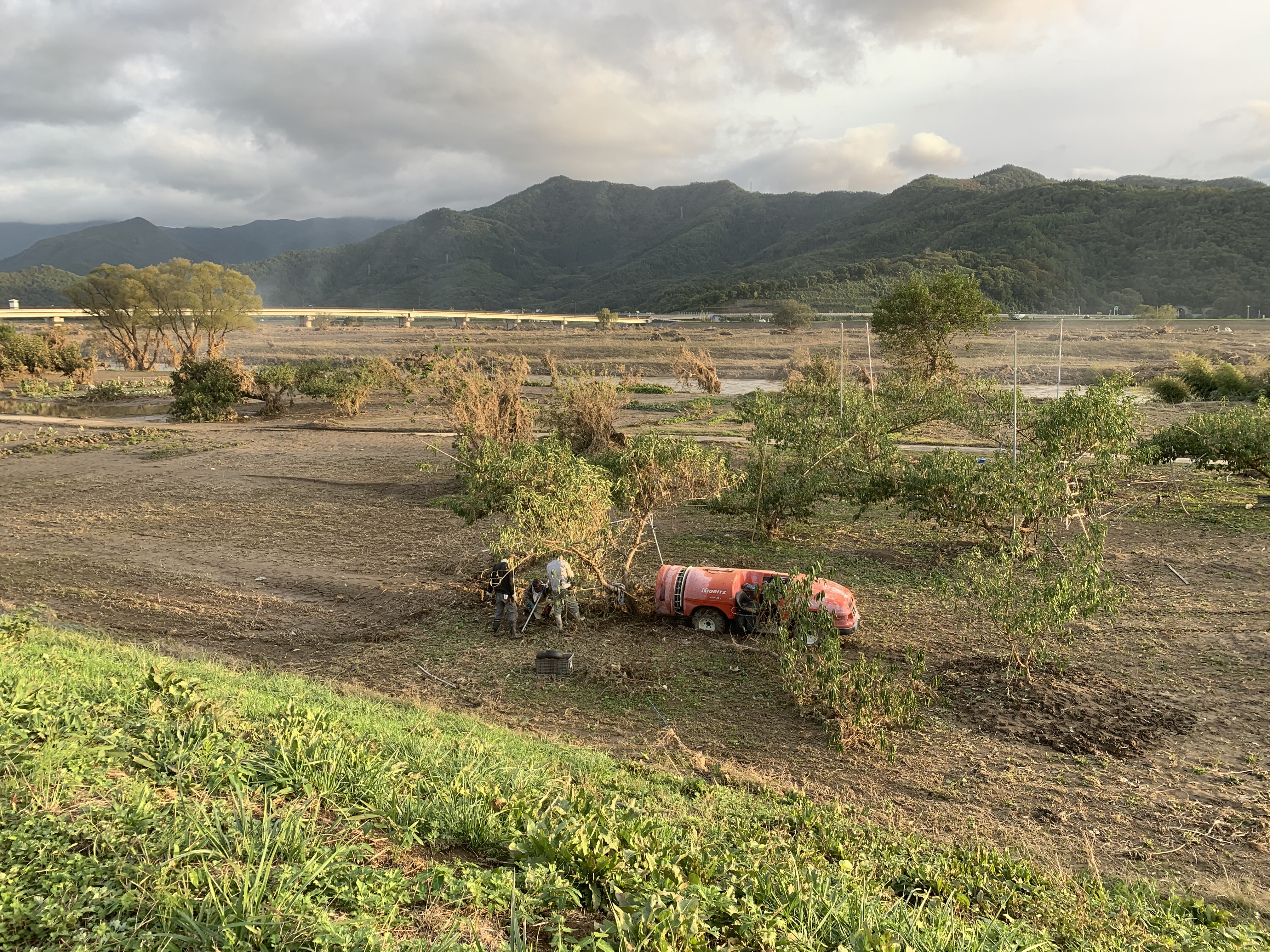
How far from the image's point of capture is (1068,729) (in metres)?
Result: 8.12

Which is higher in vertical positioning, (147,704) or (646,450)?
(646,450)

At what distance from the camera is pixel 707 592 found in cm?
1102

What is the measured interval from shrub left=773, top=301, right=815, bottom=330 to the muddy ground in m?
63.4

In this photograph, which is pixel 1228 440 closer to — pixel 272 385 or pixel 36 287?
pixel 272 385

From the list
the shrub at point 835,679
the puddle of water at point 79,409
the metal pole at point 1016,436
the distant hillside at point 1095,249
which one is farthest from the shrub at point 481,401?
the distant hillside at point 1095,249

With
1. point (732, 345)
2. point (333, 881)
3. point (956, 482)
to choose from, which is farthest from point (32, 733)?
point (732, 345)

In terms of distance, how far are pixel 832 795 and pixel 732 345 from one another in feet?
207

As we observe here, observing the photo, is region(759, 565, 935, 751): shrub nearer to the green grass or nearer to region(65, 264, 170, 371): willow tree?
the green grass

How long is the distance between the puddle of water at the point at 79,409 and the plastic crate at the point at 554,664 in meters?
35.4

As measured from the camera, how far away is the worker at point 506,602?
11.2 meters

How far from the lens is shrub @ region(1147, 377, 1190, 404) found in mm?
33500

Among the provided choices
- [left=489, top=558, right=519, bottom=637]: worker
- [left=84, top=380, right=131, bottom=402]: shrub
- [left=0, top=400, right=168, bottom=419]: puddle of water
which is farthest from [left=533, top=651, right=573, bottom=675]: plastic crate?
[left=84, top=380, right=131, bottom=402]: shrub

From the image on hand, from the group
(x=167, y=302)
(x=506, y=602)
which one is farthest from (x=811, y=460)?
(x=167, y=302)

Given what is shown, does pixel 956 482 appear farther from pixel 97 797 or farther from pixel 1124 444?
pixel 97 797
